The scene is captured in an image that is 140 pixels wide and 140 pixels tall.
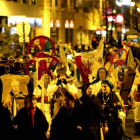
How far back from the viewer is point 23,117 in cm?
1128

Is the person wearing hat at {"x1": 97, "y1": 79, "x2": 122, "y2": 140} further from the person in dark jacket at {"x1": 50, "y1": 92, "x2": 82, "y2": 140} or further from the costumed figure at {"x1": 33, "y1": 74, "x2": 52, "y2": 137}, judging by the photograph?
the costumed figure at {"x1": 33, "y1": 74, "x2": 52, "y2": 137}

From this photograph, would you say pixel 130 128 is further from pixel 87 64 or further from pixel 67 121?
pixel 67 121

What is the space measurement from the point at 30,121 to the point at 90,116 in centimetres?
123

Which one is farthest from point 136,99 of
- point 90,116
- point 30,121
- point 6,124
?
point 30,121

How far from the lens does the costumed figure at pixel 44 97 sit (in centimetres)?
1370

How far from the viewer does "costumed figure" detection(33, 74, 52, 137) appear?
13.7m

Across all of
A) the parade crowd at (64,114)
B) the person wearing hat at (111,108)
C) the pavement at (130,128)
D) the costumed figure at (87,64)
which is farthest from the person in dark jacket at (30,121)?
the costumed figure at (87,64)

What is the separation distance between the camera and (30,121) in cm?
1130

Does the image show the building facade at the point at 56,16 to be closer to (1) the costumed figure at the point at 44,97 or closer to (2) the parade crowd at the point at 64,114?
(1) the costumed figure at the point at 44,97

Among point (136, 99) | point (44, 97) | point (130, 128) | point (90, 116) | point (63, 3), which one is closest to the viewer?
point (90, 116)

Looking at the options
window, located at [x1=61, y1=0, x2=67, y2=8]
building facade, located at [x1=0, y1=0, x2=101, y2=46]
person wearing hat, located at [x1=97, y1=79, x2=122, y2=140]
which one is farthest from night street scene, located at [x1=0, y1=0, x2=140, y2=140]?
window, located at [x1=61, y1=0, x2=67, y2=8]

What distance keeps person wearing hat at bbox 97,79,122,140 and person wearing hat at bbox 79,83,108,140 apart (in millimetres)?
706

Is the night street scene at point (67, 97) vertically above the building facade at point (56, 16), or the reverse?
the building facade at point (56, 16)

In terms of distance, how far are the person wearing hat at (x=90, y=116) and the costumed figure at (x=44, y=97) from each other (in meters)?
1.83
